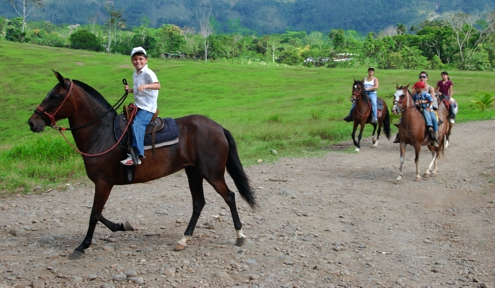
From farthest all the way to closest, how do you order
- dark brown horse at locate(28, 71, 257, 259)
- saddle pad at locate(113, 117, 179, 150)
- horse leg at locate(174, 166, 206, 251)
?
1. horse leg at locate(174, 166, 206, 251)
2. saddle pad at locate(113, 117, 179, 150)
3. dark brown horse at locate(28, 71, 257, 259)

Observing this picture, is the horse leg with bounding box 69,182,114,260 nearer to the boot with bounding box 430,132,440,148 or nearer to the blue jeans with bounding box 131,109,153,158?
the blue jeans with bounding box 131,109,153,158

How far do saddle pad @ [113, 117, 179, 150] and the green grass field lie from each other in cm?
388

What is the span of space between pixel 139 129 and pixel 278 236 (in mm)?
2353

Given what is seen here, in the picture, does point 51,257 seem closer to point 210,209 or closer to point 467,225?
point 210,209

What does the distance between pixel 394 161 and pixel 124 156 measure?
331 inches

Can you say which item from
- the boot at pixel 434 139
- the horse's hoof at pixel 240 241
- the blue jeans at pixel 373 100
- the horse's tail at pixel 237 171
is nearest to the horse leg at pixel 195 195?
the horse's tail at pixel 237 171

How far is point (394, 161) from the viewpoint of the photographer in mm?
12562

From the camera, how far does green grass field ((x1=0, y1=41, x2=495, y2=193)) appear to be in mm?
12062

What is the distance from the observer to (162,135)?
6.19m

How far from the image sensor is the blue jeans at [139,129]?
5965 millimetres

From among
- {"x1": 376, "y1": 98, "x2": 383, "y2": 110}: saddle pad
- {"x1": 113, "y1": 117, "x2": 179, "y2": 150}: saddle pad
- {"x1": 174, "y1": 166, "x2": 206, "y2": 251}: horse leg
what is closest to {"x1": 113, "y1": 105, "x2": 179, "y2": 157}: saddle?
{"x1": 113, "y1": 117, "x2": 179, "y2": 150}: saddle pad

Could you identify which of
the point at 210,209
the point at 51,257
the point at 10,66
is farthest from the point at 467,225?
the point at 10,66

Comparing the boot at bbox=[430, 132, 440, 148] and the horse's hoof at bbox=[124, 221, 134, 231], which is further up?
the boot at bbox=[430, 132, 440, 148]

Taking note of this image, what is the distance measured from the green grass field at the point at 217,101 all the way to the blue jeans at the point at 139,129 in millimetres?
4067
